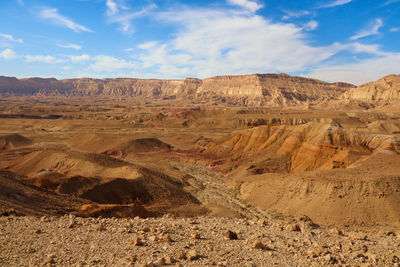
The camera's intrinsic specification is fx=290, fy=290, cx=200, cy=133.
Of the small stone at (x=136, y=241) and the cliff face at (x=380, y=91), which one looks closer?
the small stone at (x=136, y=241)

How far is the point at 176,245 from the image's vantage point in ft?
32.8

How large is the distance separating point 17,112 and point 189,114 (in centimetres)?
7580

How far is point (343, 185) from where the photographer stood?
2762 cm

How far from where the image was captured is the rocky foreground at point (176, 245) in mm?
8844

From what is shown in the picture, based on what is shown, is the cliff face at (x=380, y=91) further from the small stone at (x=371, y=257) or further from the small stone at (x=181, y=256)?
the small stone at (x=181, y=256)

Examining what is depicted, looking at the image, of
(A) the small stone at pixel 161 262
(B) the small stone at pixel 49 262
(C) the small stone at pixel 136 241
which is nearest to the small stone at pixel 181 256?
(A) the small stone at pixel 161 262

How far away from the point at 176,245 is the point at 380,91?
179057 millimetres

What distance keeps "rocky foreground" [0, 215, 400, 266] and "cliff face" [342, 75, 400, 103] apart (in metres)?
160

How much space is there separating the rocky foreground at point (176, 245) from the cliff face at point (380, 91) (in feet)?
524

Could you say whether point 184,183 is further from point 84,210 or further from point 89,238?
point 89,238

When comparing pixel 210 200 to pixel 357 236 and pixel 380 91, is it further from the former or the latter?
pixel 380 91

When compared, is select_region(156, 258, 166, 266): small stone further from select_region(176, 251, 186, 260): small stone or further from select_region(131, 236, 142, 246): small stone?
select_region(131, 236, 142, 246): small stone

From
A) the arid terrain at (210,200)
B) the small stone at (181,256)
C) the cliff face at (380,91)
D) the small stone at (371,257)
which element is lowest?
the arid terrain at (210,200)

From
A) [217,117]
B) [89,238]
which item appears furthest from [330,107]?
[89,238]
